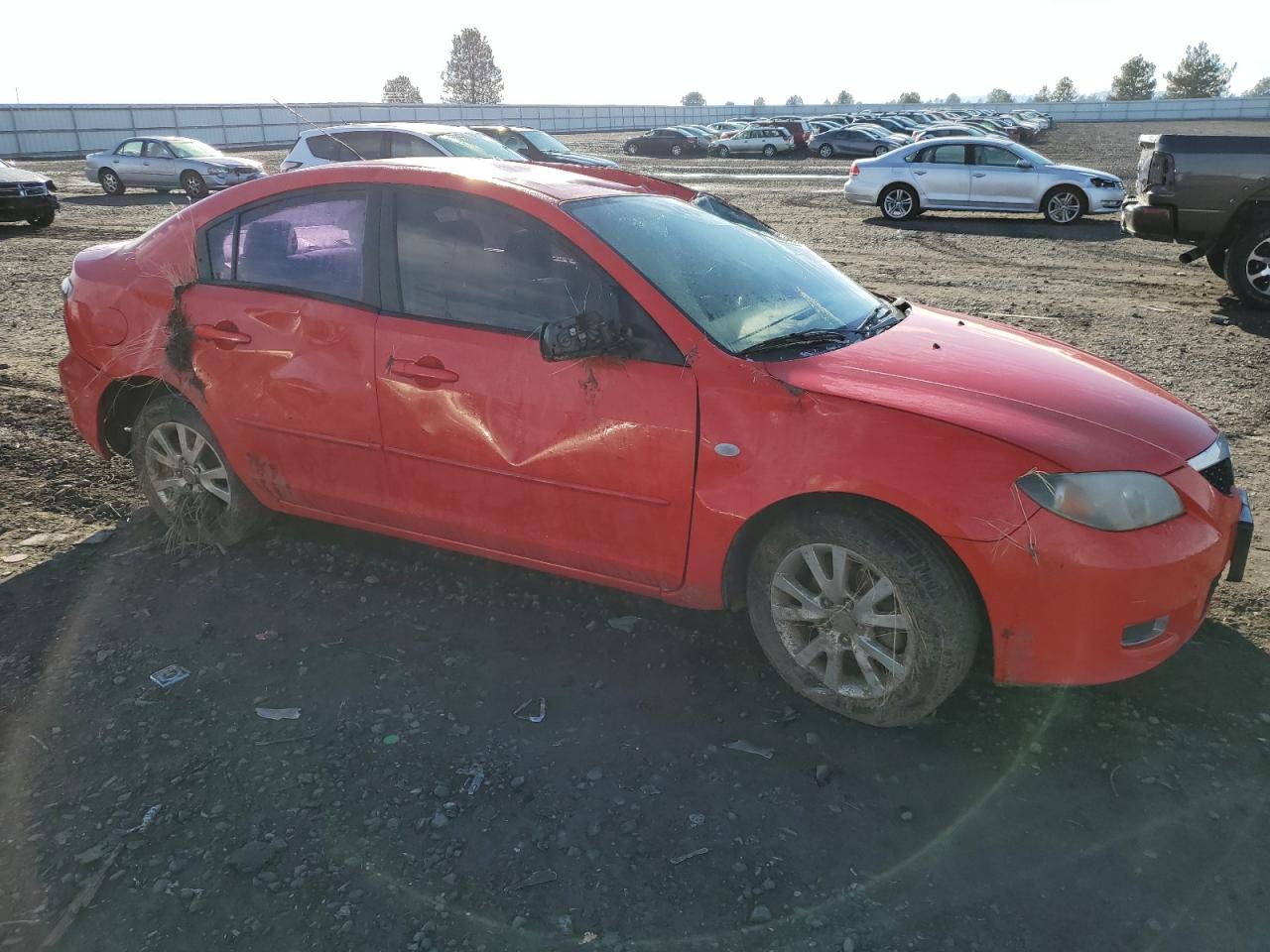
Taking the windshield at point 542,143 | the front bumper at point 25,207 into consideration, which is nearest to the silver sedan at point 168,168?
the front bumper at point 25,207

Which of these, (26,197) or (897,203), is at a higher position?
(897,203)

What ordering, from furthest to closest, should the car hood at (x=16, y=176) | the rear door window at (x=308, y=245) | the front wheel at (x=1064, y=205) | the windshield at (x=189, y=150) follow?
the windshield at (x=189, y=150) < the car hood at (x=16, y=176) < the front wheel at (x=1064, y=205) < the rear door window at (x=308, y=245)

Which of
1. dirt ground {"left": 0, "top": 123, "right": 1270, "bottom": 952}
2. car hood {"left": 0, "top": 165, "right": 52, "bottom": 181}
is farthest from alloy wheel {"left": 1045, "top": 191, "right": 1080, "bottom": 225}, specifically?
car hood {"left": 0, "top": 165, "right": 52, "bottom": 181}

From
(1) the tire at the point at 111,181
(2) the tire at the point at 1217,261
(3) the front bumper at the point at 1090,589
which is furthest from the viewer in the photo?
(1) the tire at the point at 111,181

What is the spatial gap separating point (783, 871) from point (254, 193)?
3.40 m

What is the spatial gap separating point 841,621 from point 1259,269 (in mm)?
8244

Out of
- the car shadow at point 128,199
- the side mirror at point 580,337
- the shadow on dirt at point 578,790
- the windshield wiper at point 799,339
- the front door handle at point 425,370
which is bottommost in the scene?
the car shadow at point 128,199

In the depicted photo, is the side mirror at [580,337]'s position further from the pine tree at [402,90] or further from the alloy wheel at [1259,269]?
the pine tree at [402,90]

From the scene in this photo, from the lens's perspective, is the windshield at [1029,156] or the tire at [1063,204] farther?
the windshield at [1029,156]

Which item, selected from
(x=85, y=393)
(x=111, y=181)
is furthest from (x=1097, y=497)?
(x=111, y=181)

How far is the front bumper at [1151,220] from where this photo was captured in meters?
9.22

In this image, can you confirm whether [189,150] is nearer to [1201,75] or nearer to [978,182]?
[978,182]

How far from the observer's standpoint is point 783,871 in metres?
2.55

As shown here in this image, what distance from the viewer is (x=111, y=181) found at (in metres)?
22.9
